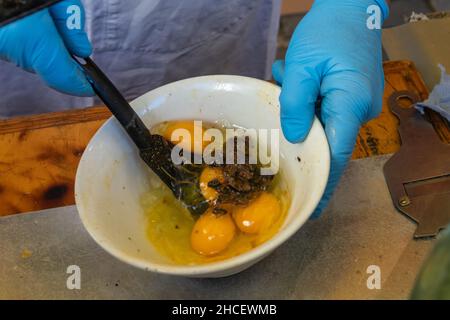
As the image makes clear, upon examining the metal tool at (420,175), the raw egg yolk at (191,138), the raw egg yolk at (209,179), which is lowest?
the metal tool at (420,175)

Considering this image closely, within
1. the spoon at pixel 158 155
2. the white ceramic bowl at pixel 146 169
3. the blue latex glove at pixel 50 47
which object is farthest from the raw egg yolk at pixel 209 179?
the blue latex glove at pixel 50 47

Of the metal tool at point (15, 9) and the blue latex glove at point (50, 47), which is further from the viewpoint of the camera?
the blue latex glove at point (50, 47)

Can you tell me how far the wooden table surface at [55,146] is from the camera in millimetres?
999

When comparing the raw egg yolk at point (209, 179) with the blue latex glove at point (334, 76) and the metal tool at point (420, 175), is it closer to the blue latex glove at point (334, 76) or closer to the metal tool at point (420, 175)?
the blue latex glove at point (334, 76)

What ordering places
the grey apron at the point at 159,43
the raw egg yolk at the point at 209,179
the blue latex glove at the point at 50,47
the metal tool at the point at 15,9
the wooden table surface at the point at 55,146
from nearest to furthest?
the metal tool at the point at 15,9 < the blue latex glove at the point at 50,47 < the raw egg yolk at the point at 209,179 < the wooden table surface at the point at 55,146 < the grey apron at the point at 159,43

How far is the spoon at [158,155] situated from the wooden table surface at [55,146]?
235 millimetres

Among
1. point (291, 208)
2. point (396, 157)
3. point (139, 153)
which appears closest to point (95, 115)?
point (139, 153)

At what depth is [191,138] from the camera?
90cm

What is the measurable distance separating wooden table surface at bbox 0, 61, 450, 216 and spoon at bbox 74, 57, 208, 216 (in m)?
0.24

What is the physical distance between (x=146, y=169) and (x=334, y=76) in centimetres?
39

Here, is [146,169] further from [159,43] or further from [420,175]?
[420,175]

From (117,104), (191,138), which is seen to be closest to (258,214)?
(191,138)

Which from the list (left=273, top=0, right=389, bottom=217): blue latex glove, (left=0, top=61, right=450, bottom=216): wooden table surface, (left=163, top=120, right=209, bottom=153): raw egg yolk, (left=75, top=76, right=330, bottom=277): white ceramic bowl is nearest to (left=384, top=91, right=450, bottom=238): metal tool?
(left=0, top=61, right=450, bottom=216): wooden table surface
